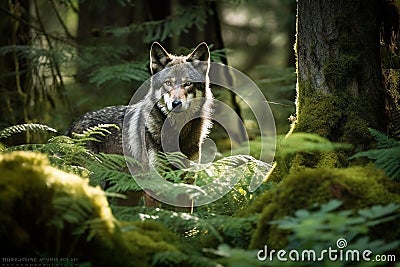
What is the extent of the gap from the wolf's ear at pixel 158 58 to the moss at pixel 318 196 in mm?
3672

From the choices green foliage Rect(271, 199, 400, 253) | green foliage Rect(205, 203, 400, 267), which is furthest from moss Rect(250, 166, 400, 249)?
green foliage Rect(271, 199, 400, 253)

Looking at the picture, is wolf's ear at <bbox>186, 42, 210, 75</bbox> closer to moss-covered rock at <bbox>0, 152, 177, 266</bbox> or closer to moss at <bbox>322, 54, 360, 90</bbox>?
moss at <bbox>322, 54, 360, 90</bbox>

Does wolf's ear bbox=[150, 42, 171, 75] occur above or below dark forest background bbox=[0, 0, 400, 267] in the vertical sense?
above

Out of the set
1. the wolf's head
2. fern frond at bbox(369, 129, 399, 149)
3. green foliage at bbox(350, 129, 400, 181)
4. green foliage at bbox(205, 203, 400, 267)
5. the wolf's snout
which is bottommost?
green foliage at bbox(205, 203, 400, 267)

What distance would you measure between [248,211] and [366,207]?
0.96m

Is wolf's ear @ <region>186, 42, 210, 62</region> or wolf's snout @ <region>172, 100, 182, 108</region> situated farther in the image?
wolf's ear @ <region>186, 42, 210, 62</region>

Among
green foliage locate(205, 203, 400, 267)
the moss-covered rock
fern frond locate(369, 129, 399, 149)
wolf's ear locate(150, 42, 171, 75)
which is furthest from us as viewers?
wolf's ear locate(150, 42, 171, 75)

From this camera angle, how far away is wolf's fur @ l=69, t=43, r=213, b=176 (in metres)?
6.72

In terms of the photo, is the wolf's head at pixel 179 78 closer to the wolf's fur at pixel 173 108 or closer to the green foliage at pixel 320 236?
the wolf's fur at pixel 173 108

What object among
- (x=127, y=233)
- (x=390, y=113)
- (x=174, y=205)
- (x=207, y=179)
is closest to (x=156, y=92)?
(x=174, y=205)

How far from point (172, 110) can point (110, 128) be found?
3.79 feet

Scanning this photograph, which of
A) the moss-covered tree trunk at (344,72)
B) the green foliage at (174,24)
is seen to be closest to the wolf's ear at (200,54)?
the moss-covered tree trunk at (344,72)

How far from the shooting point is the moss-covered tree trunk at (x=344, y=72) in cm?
493

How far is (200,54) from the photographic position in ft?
22.3
